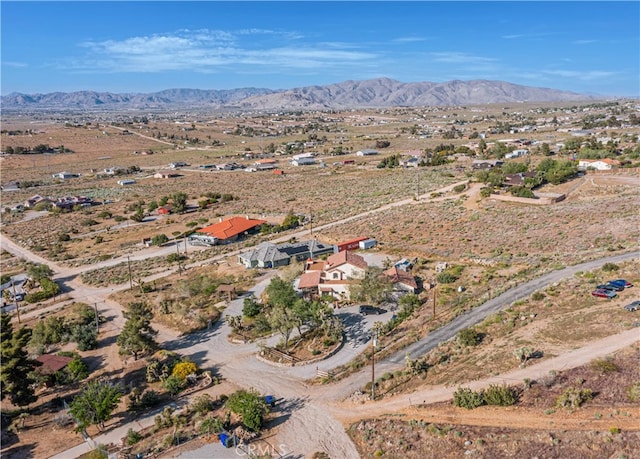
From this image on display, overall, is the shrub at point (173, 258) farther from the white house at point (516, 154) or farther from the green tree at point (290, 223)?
the white house at point (516, 154)

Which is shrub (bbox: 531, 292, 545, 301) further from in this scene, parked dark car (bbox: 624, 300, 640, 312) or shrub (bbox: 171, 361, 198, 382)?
shrub (bbox: 171, 361, 198, 382)

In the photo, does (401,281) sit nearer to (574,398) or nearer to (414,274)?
(414,274)

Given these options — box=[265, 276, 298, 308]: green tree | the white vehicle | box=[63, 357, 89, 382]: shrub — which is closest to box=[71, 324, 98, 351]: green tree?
box=[63, 357, 89, 382]: shrub

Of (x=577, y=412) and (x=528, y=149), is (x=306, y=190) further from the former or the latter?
(x=577, y=412)

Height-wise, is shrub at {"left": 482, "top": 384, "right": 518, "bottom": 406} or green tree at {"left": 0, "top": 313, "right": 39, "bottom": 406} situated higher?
shrub at {"left": 482, "top": 384, "right": 518, "bottom": 406}

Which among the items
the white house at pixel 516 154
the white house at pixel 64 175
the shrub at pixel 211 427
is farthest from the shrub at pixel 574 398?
the white house at pixel 64 175

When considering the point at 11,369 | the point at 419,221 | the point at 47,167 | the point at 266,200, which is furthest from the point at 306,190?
the point at 47,167
